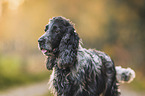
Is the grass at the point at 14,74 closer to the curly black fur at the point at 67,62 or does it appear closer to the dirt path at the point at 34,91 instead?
the dirt path at the point at 34,91

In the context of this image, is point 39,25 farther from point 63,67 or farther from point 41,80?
point 63,67

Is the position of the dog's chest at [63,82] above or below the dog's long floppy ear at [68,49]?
below

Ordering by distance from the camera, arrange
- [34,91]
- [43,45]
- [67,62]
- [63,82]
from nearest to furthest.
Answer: [43,45], [67,62], [63,82], [34,91]

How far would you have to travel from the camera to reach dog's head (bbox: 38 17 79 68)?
12.8ft

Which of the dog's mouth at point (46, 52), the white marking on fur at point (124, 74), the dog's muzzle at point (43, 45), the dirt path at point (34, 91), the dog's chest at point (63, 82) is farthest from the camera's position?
the dirt path at point (34, 91)

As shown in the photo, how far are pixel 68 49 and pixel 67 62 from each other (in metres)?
0.24

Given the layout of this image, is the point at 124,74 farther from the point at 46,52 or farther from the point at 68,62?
the point at 46,52

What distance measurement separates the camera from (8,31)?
1081cm

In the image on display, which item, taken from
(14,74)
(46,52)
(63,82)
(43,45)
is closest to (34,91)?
(14,74)

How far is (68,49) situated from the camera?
395 cm

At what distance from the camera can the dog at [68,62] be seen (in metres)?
3.91

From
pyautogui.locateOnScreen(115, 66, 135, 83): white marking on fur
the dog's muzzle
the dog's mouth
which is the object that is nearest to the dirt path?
pyautogui.locateOnScreen(115, 66, 135, 83): white marking on fur

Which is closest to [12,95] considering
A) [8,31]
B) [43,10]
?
[8,31]

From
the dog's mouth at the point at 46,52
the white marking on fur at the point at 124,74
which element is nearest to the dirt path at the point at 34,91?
the white marking on fur at the point at 124,74
